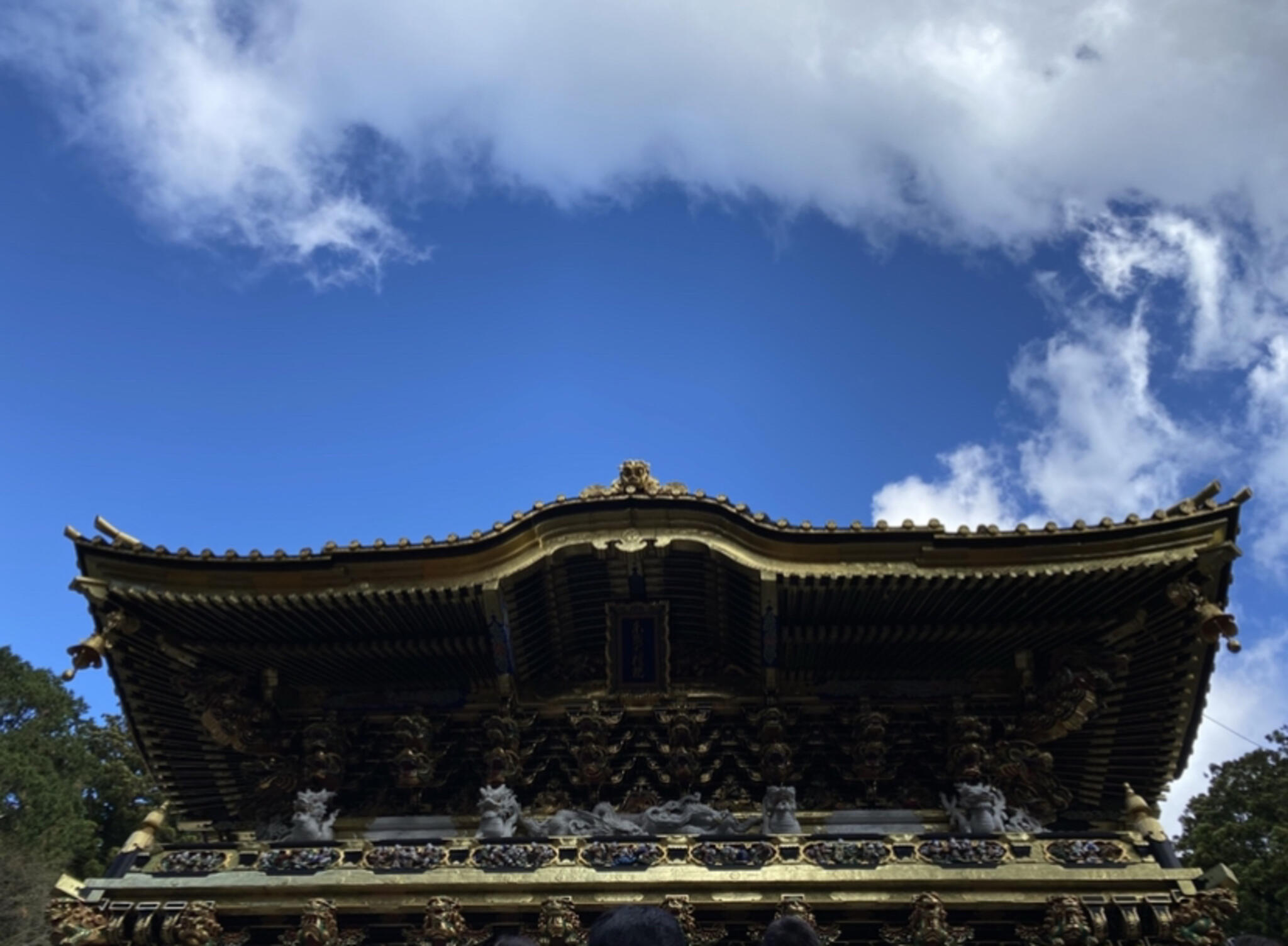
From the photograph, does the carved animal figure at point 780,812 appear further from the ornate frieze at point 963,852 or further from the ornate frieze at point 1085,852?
the ornate frieze at point 1085,852

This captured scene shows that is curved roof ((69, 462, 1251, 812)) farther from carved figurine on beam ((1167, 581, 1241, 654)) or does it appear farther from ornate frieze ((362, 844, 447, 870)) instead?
ornate frieze ((362, 844, 447, 870))

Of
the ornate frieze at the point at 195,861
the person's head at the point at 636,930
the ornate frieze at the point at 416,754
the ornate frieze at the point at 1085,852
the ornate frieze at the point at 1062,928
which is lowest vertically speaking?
the person's head at the point at 636,930

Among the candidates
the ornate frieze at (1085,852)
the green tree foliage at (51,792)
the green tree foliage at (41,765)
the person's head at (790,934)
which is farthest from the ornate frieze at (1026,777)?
the green tree foliage at (41,765)

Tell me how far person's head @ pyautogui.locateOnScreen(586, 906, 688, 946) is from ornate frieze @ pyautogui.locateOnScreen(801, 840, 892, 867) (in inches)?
227

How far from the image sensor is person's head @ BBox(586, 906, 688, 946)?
3461 millimetres

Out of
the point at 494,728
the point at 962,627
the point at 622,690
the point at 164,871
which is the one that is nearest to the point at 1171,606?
the point at 962,627

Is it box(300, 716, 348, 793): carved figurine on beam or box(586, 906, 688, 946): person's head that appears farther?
box(300, 716, 348, 793): carved figurine on beam

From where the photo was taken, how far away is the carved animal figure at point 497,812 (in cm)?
1034

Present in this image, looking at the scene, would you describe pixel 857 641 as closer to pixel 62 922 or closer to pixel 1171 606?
pixel 1171 606

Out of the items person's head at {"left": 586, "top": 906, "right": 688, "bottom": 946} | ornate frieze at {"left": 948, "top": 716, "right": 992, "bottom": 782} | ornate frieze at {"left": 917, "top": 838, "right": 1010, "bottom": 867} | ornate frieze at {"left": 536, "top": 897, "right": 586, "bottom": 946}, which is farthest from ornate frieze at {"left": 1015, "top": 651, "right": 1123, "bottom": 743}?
person's head at {"left": 586, "top": 906, "right": 688, "bottom": 946}

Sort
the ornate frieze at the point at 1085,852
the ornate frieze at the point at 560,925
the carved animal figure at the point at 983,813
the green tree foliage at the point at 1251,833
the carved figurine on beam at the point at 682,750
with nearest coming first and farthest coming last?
1. the ornate frieze at the point at 560,925
2. the ornate frieze at the point at 1085,852
3. the carved animal figure at the point at 983,813
4. the carved figurine on beam at the point at 682,750
5. the green tree foliage at the point at 1251,833

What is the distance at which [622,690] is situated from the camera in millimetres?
11461

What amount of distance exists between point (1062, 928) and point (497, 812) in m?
5.68

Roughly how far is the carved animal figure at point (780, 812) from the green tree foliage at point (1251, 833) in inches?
563
